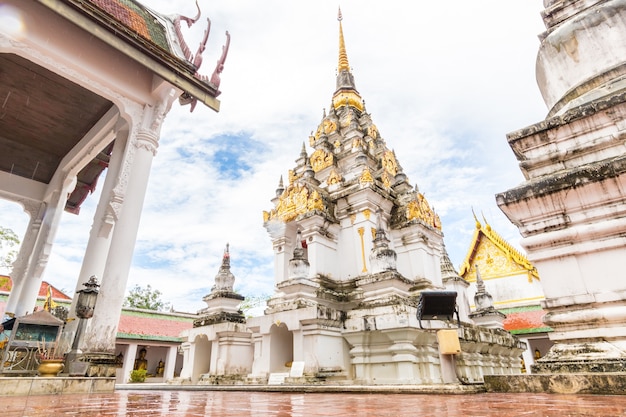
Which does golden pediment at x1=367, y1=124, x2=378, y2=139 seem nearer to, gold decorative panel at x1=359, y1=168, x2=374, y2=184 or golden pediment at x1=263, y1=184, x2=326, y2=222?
gold decorative panel at x1=359, y1=168, x2=374, y2=184

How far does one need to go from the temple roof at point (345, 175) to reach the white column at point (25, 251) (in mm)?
7223

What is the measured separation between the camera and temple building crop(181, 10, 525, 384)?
27.1 feet

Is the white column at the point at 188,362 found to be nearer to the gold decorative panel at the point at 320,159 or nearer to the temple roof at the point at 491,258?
the gold decorative panel at the point at 320,159

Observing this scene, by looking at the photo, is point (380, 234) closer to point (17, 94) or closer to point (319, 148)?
point (319, 148)

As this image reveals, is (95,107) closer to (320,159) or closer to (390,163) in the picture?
(320,159)

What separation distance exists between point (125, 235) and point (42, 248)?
615 centimetres

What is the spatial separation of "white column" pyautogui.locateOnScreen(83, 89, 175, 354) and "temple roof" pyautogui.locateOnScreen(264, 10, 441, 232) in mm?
5699

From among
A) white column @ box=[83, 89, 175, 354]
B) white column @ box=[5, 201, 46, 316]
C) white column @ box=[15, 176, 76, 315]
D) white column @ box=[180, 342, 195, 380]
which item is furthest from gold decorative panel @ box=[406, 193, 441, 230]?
white column @ box=[5, 201, 46, 316]

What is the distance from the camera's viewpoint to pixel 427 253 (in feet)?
42.5

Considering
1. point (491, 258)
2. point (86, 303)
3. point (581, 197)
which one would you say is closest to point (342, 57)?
point (491, 258)

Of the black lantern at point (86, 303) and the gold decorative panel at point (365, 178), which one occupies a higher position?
the gold decorative panel at point (365, 178)

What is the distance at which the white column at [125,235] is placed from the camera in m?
6.01

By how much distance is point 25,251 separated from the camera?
11.1 m

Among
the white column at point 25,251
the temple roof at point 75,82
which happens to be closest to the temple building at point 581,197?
the temple roof at point 75,82
